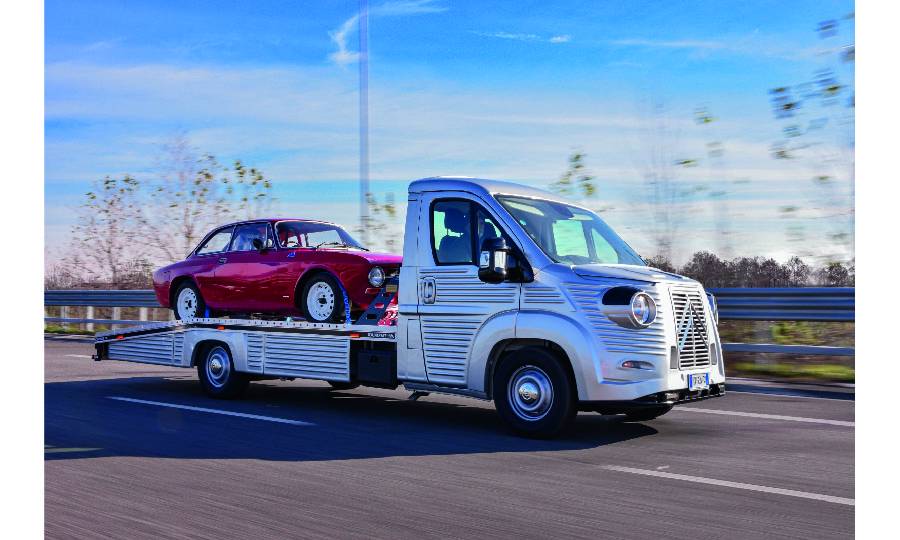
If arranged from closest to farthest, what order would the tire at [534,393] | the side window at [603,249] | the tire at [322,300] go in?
the tire at [534,393], the side window at [603,249], the tire at [322,300]

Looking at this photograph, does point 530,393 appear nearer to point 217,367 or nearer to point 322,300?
point 322,300

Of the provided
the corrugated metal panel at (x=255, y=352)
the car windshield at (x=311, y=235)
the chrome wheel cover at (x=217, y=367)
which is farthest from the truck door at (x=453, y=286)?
the chrome wheel cover at (x=217, y=367)

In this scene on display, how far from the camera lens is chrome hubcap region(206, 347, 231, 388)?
10969 mm

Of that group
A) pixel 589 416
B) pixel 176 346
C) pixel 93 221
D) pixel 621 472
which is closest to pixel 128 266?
pixel 93 221

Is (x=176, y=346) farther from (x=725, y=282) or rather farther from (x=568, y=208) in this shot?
(x=725, y=282)

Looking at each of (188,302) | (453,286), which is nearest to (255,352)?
(188,302)

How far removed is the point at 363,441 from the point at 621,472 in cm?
229

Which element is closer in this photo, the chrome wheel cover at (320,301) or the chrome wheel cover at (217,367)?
the chrome wheel cover at (320,301)

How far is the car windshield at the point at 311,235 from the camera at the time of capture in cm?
1089

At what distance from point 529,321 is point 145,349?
19.2 feet

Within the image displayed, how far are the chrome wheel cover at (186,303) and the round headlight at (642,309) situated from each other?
6401 millimetres

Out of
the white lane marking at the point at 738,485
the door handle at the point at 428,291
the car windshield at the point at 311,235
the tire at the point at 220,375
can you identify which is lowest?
the white lane marking at the point at 738,485

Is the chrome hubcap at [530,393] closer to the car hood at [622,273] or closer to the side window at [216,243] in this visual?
the car hood at [622,273]

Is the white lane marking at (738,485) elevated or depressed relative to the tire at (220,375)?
depressed
